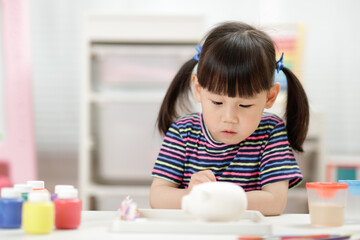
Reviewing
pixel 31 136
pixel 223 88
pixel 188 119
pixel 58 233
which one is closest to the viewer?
pixel 58 233

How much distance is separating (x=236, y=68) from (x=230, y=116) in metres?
0.09

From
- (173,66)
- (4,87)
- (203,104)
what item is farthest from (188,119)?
(4,87)

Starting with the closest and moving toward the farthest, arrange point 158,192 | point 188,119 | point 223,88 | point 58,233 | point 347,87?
point 58,233
point 223,88
point 158,192
point 188,119
point 347,87

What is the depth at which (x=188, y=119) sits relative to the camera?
1.23 meters

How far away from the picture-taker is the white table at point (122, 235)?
69 cm

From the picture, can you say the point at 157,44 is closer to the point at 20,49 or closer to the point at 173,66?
the point at 173,66

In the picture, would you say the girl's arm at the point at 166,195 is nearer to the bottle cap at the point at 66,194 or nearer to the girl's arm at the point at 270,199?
the girl's arm at the point at 270,199

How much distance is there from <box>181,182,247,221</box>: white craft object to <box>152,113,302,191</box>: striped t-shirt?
1.41ft

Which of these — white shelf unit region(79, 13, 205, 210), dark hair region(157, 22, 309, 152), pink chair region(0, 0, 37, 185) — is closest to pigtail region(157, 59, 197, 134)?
dark hair region(157, 22, 309, 152)

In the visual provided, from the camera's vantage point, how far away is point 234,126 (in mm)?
1024

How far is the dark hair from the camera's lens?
1.00m

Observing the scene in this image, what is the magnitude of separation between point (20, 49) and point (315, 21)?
5.17 ft

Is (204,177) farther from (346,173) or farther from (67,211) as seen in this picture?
(346,173)

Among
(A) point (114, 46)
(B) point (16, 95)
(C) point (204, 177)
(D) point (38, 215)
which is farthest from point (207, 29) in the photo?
(D) point (38, 215)
